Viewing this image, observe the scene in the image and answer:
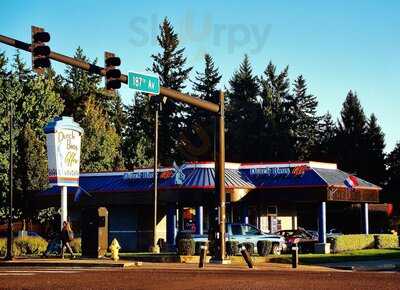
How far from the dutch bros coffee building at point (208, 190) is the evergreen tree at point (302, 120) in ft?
125

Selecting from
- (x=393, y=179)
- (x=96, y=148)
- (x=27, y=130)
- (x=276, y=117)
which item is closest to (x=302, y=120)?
(x=276, y=117)

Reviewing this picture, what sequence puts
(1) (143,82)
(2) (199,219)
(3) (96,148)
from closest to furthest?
(1) (143,82) < (2) (199,219) < (3) (96,148)

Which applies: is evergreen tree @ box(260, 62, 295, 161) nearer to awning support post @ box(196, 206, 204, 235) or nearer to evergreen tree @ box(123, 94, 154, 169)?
evergreen tree @ box(123, 94, 154, 169)

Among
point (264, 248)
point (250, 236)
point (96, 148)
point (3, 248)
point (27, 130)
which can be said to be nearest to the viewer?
point (264, 248)

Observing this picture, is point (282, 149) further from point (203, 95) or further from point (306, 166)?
point (306, 166)

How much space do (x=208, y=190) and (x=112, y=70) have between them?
19.2m

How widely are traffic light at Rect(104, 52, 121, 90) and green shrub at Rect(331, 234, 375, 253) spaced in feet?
74.1

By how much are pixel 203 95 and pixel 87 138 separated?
98.2 ft

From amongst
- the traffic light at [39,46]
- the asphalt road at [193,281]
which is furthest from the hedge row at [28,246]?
the traffic light at [39,46]

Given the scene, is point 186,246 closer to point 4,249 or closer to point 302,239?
point 4,249

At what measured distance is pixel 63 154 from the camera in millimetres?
36750

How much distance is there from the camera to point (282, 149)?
85.6m

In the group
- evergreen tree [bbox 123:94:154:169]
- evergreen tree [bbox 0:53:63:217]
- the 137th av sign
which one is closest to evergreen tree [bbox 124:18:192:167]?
evergreen tree [bbox 123:94:154:169]

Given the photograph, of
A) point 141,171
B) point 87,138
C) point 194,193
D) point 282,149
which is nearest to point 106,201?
point 141,171
